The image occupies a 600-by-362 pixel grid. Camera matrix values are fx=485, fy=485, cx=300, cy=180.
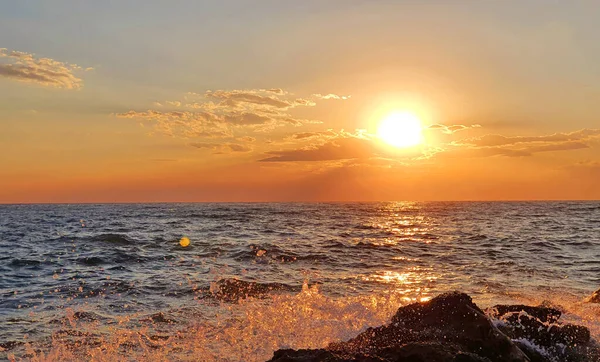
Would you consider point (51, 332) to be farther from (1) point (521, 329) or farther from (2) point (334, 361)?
(1) point (521, 329)

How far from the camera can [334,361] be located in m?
5.20

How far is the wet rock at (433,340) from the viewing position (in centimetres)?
519

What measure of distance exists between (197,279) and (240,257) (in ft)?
19.9

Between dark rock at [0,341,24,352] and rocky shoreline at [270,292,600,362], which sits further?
dark rock at [0,341,24,352]

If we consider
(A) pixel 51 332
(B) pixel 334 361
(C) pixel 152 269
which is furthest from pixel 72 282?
(B) pixel 334 361

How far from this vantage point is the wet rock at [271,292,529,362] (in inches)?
204

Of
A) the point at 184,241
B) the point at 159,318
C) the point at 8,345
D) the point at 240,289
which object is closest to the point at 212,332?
the point at 159,318

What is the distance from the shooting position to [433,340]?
231 inches

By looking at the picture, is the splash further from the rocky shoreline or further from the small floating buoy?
the small floating buoy

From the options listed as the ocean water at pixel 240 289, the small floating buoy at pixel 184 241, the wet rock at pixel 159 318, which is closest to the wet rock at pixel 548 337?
the ocean water at pixel 240 289

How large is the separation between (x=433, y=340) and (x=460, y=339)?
1.19ft

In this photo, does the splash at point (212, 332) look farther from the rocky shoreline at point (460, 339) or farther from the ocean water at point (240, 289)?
the rocky shoreline at point (460, 339)

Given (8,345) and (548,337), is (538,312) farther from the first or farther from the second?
(8,345)

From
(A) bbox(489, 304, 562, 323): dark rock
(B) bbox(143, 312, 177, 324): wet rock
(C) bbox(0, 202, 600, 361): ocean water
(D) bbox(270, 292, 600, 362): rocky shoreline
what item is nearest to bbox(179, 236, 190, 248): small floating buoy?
(C) bbox(0, 202, 600, 361): ocean water
